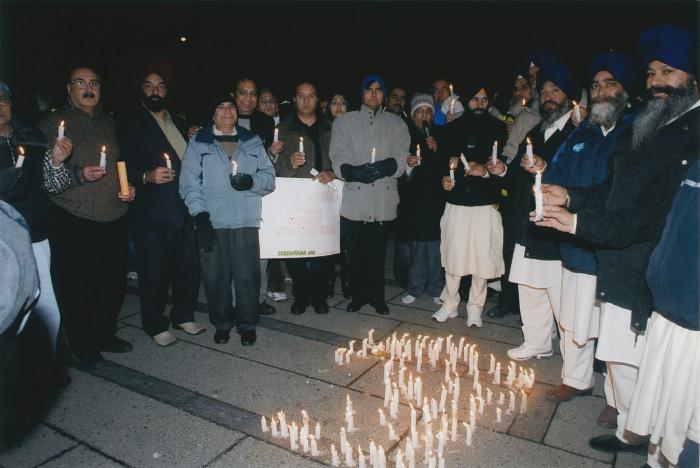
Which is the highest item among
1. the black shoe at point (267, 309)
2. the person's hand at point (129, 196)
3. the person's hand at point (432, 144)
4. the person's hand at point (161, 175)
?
the person's hand at point (432, 144)

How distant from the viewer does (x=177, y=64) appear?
197 inches

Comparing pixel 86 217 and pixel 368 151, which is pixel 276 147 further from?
pixel 86 217

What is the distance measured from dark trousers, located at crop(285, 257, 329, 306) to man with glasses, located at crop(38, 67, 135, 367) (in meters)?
2.13

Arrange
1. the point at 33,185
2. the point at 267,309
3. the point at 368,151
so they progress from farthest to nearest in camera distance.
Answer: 1. the point at 267,309
2. the point at 368,151
3. the point at 33,185

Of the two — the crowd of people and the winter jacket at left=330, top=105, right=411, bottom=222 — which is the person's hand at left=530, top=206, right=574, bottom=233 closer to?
the crowd of people

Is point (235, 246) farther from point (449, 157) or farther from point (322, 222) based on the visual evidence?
point (449, 157)

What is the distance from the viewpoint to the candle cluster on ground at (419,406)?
319 centimetres

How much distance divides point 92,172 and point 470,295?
4.20m

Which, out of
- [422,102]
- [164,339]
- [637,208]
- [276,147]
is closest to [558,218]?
[637,208]

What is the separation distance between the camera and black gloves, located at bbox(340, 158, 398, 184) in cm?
562

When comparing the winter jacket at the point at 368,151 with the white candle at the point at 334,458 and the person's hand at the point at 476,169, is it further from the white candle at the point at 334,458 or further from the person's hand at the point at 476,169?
the white candle at the point at 334,458

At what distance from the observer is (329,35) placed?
21.0 meters

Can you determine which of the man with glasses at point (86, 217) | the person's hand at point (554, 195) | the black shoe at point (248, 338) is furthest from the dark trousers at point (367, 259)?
the person's hand at point (554, 195)

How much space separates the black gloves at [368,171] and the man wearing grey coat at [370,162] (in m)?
0.01
